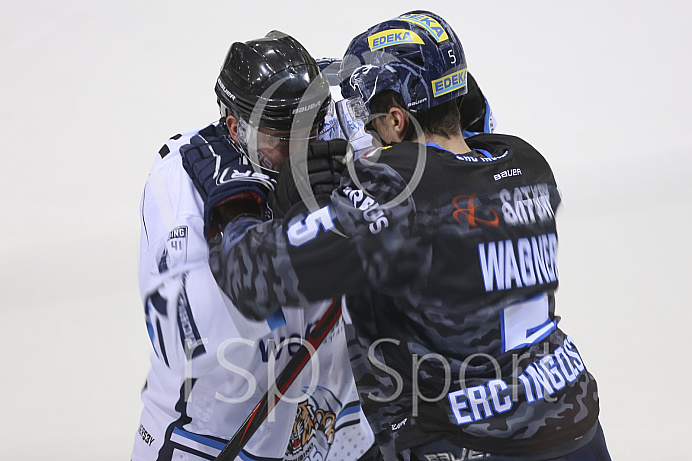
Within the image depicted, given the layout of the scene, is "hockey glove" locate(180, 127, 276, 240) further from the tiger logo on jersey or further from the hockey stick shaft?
the tiger logo on jersey

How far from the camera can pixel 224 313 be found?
1.62 metres

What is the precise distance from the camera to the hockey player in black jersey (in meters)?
1.23

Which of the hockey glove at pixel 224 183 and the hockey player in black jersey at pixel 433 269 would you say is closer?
the hockey player in black jersey at pixel 433 269

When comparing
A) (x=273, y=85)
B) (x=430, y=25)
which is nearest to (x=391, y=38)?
(x=430, y=25)

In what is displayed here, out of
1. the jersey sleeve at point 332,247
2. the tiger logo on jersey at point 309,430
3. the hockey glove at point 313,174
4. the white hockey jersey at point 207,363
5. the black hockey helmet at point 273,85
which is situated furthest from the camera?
the tiger logo on jersey at point 309,430

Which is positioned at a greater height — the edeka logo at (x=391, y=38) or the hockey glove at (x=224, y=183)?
the edeka logo at (x=391, y=38)

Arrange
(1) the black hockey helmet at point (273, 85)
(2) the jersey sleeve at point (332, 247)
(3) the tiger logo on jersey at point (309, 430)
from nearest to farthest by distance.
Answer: (2) the jersey sleeve at point (332, 247) → (1) the black hockey helmet at point (273, 85) → (3) the tiger logo on jersey at point (309, 430)

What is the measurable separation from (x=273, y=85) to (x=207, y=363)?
617 mm

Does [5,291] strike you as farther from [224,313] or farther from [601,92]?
[601,92]

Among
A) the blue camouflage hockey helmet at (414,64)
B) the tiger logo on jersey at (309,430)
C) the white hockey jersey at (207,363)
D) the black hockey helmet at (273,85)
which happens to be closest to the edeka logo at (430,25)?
the blue camouflage hockey helmet at (414,64)

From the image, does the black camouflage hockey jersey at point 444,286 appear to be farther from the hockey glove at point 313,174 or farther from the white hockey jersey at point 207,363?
the white hockey jersey at point 207,363

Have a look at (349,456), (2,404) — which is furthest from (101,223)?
(349,456)

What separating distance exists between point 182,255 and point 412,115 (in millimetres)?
535

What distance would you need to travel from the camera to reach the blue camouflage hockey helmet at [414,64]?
4.54ft
